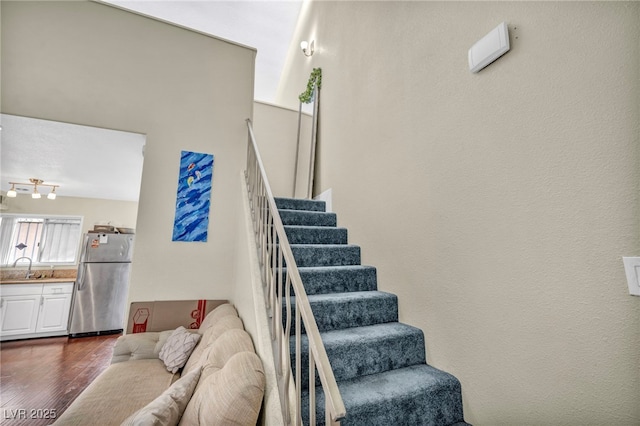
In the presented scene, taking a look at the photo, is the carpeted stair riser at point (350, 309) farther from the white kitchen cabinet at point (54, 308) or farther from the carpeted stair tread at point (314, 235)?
the white kitchen cabinet at point (54, 308)

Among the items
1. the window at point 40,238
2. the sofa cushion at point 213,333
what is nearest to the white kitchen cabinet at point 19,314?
the window at point 40,238

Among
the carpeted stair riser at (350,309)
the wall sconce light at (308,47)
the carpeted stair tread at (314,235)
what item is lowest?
the carpeted stair riser at (350,309)

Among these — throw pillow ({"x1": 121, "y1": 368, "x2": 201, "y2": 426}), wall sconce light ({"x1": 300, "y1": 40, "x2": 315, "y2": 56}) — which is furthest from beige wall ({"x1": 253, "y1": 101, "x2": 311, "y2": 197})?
throw pillow ({"x1": 121, "y1": 368, "x2": 201, "y2": 426})

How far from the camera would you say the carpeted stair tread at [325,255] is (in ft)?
7.51

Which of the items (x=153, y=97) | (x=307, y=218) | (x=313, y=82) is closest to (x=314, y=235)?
(x=307, y=218)

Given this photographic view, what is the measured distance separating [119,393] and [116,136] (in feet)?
8.48

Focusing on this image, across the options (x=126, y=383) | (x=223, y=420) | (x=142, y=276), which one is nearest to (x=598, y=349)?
(x=223, y=420)

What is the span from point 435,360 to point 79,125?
12.8 feet

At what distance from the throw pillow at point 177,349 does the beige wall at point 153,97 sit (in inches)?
22.0

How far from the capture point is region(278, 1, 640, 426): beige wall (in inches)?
37.7

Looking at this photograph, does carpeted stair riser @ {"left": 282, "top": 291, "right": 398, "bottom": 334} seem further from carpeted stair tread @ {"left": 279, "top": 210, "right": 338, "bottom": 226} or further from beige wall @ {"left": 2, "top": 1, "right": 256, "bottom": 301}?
beige wall @ {"left": 2, "top": 1, "right": 256, "bottom": 301}

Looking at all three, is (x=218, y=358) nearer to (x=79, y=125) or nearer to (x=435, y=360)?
(x=435, y=360)

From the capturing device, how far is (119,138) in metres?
2.98

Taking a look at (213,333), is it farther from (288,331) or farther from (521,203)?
(521,203)
